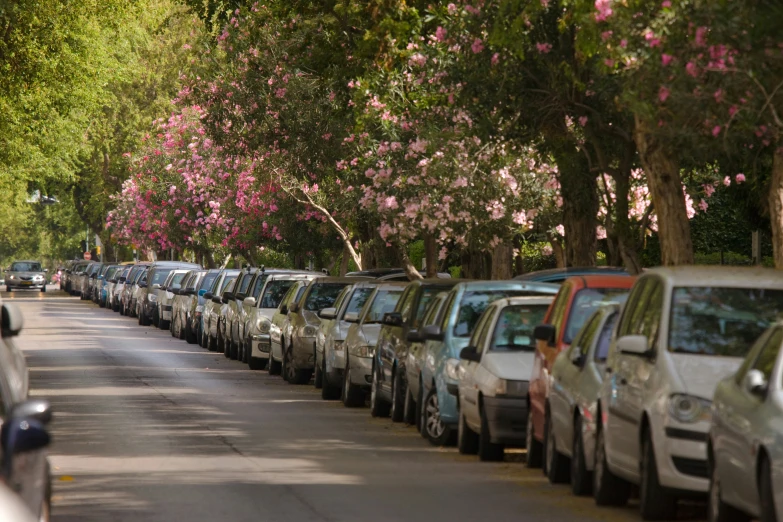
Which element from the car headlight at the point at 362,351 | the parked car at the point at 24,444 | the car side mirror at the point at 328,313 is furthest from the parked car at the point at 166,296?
the parked car at the point at 24,444

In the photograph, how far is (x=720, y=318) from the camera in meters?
11.7

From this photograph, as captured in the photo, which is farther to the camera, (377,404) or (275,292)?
(275,292)

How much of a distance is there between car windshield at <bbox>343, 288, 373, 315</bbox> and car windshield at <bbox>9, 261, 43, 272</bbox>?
230 ft

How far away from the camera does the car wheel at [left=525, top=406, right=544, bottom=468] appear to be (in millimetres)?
14867

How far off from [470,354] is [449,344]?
1.56 m

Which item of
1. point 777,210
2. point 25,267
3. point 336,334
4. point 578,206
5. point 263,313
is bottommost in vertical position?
point 336,334

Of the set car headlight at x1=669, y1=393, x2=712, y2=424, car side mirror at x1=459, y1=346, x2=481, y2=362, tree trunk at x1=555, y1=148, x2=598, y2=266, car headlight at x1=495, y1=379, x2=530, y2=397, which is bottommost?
car headlight at x1=495, y1=379, x2=530, y2=397

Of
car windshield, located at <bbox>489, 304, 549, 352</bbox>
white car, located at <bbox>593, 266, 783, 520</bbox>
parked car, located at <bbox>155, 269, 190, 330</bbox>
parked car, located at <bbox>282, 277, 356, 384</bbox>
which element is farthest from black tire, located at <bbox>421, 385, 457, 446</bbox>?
parked car, located at <bbox>155, 269, 190, 330</bbox>

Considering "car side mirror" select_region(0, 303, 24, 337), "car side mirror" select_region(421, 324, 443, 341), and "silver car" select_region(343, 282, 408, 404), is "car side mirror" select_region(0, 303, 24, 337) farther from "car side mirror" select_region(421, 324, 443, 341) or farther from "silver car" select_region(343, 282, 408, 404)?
"silver car" select_region(343, 282, 408, 404)

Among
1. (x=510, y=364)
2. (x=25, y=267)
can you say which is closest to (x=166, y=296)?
(x=510, y=364)

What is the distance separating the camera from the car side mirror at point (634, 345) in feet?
36.4

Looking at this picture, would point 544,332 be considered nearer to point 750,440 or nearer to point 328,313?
point 750,440

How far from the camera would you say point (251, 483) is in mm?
13422

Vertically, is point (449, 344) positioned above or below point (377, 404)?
above
